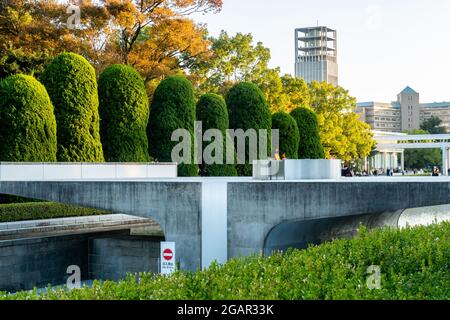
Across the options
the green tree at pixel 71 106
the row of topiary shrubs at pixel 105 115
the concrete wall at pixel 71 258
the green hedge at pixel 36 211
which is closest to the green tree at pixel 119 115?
the row of topiary shrubs at pixel 105 115

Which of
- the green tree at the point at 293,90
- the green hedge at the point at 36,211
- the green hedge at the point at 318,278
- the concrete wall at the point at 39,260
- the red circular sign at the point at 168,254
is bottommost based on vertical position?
the concrete wall at the point at 39,260

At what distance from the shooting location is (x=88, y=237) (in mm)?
26359

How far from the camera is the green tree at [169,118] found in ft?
130

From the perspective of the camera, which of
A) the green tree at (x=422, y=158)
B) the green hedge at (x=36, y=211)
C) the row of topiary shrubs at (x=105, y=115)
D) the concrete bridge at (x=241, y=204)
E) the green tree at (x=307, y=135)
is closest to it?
the concrete bridge at (x=241, y=204)

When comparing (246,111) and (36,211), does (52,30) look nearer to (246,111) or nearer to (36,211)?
(246,111)

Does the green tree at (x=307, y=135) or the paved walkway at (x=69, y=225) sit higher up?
the green tree at (x=307, y=135)

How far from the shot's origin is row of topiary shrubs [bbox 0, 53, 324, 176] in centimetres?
3180

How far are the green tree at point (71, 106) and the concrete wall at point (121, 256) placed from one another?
928 cm

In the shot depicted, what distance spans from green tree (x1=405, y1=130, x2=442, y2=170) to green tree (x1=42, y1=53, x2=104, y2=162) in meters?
100

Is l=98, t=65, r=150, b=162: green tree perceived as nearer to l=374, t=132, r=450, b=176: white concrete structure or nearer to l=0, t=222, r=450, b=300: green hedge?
l=0, t=222, r=450, b=300: green hedge

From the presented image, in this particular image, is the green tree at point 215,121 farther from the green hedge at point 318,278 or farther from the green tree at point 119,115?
the green hedge at point 318,278

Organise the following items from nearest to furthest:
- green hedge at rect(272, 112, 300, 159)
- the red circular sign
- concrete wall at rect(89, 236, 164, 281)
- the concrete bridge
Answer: the red circular sign < the concrete bridge < concrete wall at rect(89, 236, 164, 281) < green hedge at rect(272, 112, 300, 159)

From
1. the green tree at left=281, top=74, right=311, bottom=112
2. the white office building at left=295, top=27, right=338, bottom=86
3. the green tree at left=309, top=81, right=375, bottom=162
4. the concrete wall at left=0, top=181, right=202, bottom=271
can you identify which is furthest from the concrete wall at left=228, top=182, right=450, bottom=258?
the white office building at left=295, top=27, right=338, bottom=86

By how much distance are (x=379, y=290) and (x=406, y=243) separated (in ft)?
15.4
